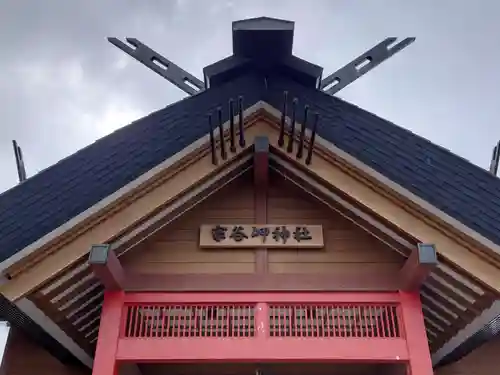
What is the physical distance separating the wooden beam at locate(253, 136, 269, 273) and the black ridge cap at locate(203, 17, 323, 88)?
300 cm

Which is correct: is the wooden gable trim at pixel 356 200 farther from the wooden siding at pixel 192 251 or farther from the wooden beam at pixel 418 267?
the wooden siding at pixel 192 251

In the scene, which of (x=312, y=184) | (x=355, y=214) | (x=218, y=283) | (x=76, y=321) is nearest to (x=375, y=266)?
(x=355, y=214)

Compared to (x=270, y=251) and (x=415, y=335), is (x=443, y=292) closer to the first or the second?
(x=415, y=335)

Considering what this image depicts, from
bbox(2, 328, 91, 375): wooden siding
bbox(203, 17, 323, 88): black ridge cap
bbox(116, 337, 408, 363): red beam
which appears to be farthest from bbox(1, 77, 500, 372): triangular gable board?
bbox(203, 17, 323, 88): black ridge cap

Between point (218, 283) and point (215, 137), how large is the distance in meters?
1.42

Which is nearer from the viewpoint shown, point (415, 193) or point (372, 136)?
point (415, 193)

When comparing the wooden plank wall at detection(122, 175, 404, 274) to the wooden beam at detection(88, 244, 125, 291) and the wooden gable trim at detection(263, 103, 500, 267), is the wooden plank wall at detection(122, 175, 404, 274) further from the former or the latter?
the wooden gable trim at detection(263, 103, 500, 267)

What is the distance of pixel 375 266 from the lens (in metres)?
5.71

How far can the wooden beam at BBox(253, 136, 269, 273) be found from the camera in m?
5.68

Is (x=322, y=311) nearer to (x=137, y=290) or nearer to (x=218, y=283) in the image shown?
(x=218, y=283)

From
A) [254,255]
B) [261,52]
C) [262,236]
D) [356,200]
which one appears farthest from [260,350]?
[261,52]

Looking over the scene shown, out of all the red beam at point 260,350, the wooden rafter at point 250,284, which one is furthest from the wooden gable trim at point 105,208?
the red beam at point 260,350

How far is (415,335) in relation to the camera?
5.08m

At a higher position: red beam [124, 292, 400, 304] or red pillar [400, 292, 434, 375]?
red beam [124, 292, 400, 304]
